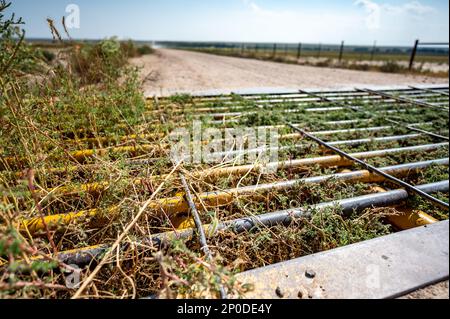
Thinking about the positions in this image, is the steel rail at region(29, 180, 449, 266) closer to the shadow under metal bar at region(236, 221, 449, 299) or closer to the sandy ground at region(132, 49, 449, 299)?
the shadow under metal bar at region(236, 221, 449, 299)

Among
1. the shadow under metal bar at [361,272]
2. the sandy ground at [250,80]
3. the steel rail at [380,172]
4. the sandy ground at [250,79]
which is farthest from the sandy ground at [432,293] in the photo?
the sandy ground at [250,79]

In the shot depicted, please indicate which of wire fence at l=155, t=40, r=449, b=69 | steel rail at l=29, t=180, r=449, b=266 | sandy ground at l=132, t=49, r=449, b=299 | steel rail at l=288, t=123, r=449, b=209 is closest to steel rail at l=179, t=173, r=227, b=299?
steel rail at l=29, t=180, r=449, b=266

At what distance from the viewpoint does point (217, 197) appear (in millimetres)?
1883

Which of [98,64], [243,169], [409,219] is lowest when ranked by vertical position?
[409,219]

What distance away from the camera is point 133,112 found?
3.27 meters

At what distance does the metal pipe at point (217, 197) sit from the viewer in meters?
1.57

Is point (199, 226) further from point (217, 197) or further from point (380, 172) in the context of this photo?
point (380, 172)

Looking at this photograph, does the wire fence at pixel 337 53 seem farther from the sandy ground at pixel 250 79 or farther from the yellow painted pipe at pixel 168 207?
the yellow painted pipe at pixel 168 207

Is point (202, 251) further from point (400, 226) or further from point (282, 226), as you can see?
point (400, 226)

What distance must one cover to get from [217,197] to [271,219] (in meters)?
0.40

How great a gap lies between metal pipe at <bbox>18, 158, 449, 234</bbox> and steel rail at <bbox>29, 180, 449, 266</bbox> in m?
0.19

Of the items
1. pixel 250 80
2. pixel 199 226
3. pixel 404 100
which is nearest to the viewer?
pixel 199 226

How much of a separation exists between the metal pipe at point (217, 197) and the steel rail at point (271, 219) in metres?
0.19

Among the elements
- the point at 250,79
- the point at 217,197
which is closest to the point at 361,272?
the point at 217,197
